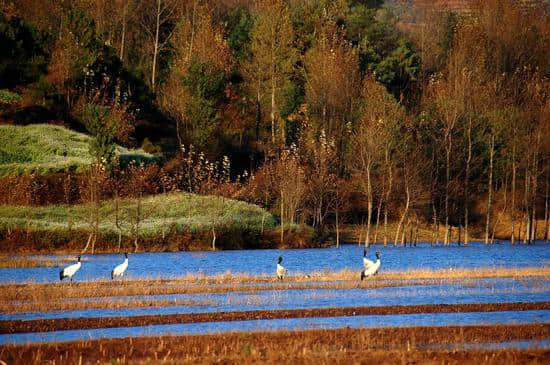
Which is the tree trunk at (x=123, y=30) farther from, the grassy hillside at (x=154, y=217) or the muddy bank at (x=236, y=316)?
the muddy bank at (x=236, y=316)

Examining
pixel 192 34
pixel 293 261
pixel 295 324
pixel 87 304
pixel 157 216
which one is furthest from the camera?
pixel 192 34

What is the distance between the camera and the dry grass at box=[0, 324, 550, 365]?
20547 millimetres

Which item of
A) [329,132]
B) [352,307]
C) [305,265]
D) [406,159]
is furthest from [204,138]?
[352,307]

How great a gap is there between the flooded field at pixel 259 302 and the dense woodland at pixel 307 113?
2377 cm

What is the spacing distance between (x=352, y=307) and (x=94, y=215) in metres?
39.4

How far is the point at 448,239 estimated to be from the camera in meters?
76.6

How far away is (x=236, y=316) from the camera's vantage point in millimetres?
28547

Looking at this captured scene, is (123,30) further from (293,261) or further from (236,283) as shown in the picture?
(236,283)

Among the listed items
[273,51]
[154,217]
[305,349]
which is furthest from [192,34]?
[305,349]

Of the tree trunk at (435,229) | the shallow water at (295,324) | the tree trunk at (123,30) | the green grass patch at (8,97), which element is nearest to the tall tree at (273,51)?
the tree trunk at (123,30)

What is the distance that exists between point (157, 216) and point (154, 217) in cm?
23

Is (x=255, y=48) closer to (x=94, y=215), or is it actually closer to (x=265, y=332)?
(x=94, y=215)

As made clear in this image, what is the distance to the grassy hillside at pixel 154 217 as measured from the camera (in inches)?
2434

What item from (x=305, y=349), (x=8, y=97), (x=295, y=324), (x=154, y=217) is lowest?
(x=154, y=217)
